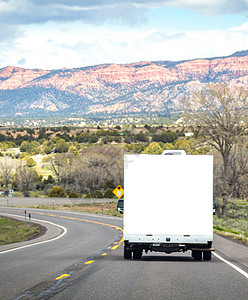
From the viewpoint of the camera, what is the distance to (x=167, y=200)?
46.5 feet

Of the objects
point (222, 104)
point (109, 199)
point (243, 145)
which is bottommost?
point (109, 199)

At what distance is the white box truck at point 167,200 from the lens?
14.1 metres

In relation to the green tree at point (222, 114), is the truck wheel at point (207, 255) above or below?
below

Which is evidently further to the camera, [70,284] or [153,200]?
[153,200]

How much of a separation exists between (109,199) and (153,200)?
2733 inches

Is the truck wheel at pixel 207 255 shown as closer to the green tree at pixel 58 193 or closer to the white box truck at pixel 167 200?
the white box truck at pixel 167 200

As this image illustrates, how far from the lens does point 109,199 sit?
83.2 meters

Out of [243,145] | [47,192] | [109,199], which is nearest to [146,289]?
[243,145]

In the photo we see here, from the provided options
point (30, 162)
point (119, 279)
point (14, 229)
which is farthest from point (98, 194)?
point (119, 279)

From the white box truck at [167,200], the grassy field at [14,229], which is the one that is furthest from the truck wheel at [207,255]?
the grassy field at [14,229]

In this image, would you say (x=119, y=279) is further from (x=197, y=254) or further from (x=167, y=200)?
(x=197, y=254)

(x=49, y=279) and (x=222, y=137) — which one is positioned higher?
(x=222, y=137)

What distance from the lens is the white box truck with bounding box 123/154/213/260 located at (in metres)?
14.1

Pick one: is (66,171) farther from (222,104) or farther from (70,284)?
(70,284)
